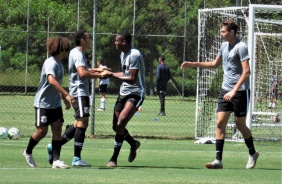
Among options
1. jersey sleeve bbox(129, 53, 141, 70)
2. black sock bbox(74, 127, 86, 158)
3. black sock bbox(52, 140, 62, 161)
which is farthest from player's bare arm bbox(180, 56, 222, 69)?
black sock bbox(52, 140, 62, 161)

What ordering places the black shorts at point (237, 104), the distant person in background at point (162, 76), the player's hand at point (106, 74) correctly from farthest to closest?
1. the distant person in background at point (162, 76)
2. the black shorts at point (237, 104)
3. the player's hand at point (106, 74)

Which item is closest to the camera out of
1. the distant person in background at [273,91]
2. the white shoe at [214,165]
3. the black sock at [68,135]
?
the white shoe at [214,165]

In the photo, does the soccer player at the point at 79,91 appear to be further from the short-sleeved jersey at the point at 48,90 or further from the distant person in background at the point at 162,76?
the distant person in background at the point at 162,76

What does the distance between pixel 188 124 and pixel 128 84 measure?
1187 cm

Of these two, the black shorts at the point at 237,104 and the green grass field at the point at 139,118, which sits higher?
the black shorts at the point at 237,104

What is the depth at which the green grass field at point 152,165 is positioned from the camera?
34.5 feet

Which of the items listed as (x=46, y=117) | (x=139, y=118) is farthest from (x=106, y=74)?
(x=139, y=118)

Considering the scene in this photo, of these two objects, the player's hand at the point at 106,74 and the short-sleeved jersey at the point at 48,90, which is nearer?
the short-sleeved jersey at the point at 48,90

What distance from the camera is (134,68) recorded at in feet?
41.6

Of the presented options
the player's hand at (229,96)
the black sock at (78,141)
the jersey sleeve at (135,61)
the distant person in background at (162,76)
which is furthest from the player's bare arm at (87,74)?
the distant person in background at (162,76)

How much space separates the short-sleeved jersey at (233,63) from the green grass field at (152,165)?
124cm

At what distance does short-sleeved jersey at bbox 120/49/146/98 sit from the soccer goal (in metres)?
4.92

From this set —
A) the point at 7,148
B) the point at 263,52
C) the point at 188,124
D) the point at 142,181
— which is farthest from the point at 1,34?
the point at 142,181

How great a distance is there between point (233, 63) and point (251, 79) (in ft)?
18.0
